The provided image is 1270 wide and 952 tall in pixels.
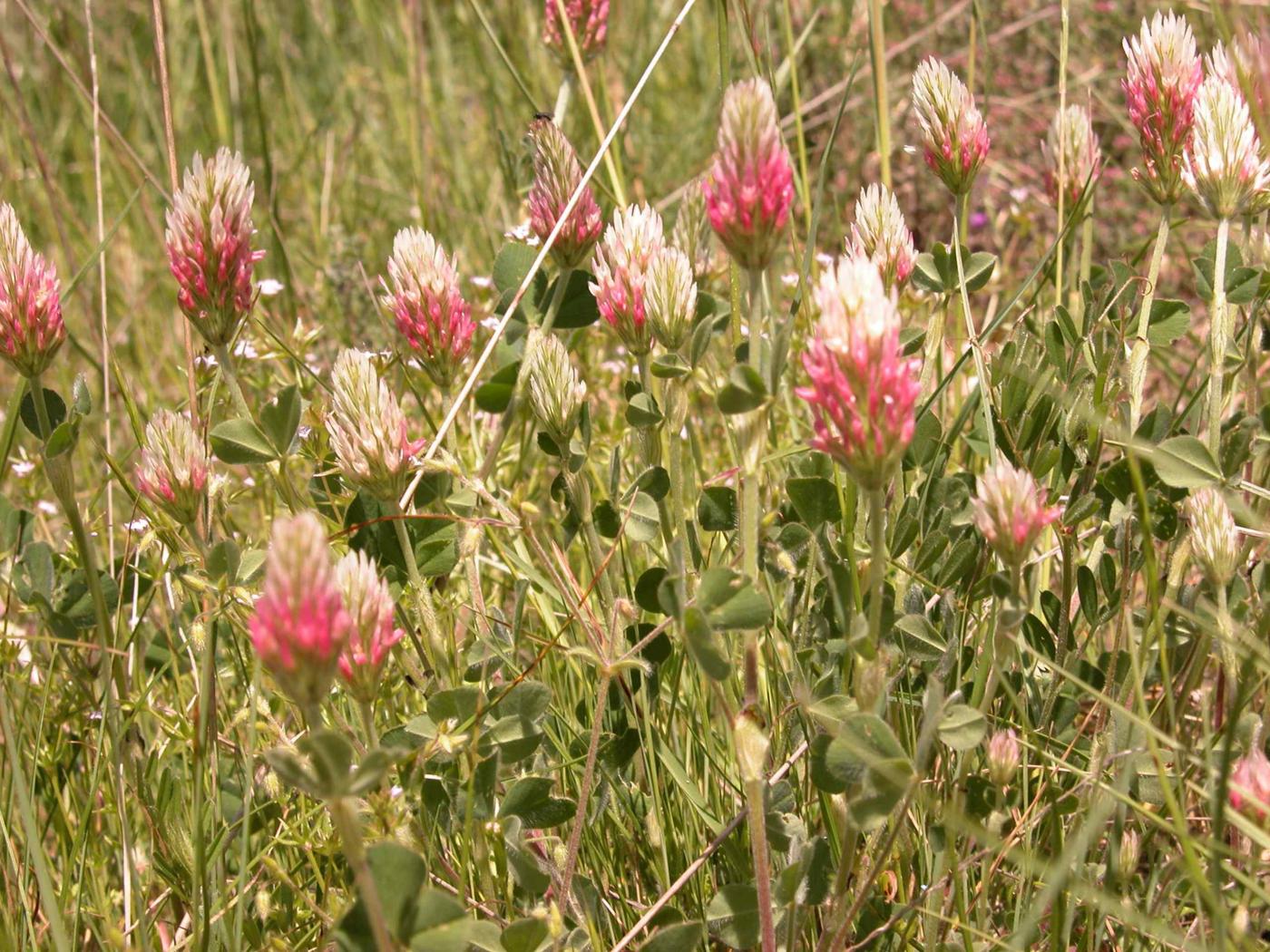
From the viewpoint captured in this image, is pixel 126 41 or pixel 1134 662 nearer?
pixel 1134 662

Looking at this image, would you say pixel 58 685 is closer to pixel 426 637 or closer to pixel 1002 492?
pixel 426 637

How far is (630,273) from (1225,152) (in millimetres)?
579

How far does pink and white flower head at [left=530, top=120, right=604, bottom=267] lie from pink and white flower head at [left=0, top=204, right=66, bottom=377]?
47cm

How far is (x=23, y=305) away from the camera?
1247 mm

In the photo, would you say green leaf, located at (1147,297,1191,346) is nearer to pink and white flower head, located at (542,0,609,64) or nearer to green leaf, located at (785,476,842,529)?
green leaf, located at (785,476,842,529)

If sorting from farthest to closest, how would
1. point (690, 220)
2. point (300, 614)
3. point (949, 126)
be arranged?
point (690, 220)
point (949, 126)
point (300, 614)

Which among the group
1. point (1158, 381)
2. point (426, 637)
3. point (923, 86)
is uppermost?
point (923, 86)

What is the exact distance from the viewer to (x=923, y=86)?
1.38 metres

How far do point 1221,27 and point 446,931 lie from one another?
3.31ft

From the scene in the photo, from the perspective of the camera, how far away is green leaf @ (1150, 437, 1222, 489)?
50.6 inches

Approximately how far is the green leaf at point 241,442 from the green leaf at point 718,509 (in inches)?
17.3

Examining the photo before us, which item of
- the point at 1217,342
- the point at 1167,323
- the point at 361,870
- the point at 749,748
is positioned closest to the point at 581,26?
the point at 1167,323

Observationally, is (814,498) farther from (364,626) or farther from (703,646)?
(364,626)

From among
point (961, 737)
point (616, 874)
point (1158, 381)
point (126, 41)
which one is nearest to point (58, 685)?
point (616, 874)
